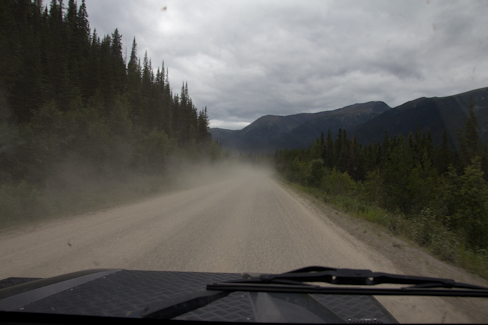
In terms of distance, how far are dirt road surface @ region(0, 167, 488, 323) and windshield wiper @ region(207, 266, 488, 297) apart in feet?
0.78

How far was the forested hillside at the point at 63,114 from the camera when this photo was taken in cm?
1438

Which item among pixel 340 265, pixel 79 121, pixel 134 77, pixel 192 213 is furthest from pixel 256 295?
pixel 134 77

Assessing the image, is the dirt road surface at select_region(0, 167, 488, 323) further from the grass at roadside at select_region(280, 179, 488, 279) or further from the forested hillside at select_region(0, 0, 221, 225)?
the forested hillside at select_region(0, 0, 221, 225)

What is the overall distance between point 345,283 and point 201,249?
375 centimetres

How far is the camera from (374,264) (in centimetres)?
465

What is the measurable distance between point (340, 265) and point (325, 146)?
74.5 metres

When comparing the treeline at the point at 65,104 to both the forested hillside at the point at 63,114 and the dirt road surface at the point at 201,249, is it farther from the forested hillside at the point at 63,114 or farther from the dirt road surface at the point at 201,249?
the dirt road surface at the point at 201,249

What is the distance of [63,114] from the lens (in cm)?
2064

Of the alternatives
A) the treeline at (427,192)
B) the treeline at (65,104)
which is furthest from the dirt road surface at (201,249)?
the treeline at (65,104)

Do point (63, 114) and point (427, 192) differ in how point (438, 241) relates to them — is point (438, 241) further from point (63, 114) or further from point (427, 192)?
point (427, 192)

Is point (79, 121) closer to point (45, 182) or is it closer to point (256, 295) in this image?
point (45, 182)

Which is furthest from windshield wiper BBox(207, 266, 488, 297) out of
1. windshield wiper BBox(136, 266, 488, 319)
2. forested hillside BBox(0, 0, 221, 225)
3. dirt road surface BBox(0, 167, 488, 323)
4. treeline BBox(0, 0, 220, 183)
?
treeline BBox(0, 0, 220, 183)

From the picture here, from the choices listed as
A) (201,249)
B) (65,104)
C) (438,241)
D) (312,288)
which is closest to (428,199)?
(438,241)

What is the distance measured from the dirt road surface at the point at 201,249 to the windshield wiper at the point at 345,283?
237mm
